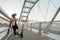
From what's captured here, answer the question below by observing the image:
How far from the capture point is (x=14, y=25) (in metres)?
5.36

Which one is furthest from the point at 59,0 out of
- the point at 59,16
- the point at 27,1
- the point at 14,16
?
the point at 27,1

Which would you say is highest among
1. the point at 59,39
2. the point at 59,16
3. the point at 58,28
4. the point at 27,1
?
the point at 27,1

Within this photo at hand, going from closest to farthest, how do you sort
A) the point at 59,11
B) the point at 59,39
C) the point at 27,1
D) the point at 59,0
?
the point at 59,39 → the point at 59,11 → the point at 59,0 → the point at 27,1

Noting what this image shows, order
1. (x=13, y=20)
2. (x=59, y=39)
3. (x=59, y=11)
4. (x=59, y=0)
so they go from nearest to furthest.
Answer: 1. (x=59, y=39)
2. (x=59, y=11)
3. (x=13, y=20)
4. (x=59, y=0)

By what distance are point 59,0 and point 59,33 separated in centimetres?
257

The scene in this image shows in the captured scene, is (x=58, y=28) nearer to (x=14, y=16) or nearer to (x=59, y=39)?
(x=59, y=39)

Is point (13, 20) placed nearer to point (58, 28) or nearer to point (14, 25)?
point (14, 25)

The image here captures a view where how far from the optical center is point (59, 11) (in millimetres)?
4789

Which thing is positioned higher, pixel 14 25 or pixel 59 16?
pixel 59 16

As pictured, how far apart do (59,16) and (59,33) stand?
1.17 metres

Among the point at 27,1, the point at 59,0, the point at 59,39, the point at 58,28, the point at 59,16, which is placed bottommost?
the point at 59,39

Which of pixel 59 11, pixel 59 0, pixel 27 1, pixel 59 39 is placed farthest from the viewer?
pixel 27 1

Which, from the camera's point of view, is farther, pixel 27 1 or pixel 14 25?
pixel 27 1

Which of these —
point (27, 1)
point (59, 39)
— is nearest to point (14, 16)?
point (59, 39)
